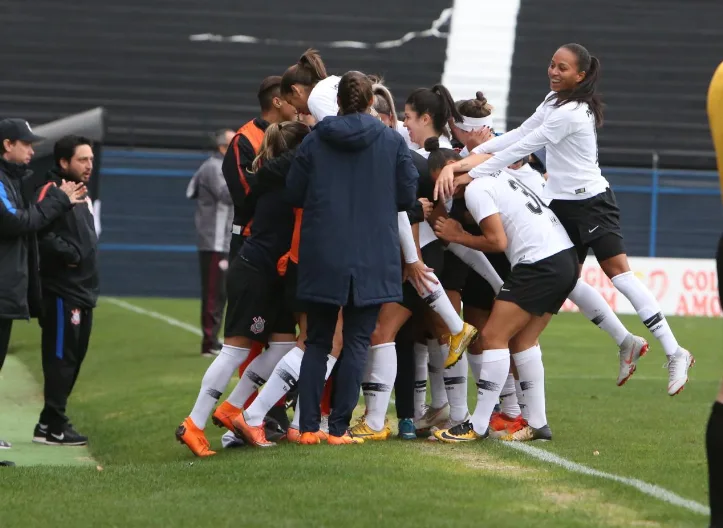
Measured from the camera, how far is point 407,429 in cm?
715

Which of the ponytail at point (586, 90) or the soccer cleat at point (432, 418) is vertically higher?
the ponytail at point (586, 90)

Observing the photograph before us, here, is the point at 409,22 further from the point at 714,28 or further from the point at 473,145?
the point at 473,145

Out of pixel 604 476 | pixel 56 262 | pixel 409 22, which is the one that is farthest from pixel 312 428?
pixel 409 22

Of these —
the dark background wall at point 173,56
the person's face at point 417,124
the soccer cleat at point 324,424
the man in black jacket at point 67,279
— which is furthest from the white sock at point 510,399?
the dark background wall at point 173,56

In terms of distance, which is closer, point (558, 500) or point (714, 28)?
point (558, 500)

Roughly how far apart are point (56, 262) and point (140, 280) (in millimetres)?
13600

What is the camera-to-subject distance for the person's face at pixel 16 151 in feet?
24.4

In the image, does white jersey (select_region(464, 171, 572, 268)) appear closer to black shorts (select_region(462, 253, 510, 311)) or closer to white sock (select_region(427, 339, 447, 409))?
black shorts (select_region(462, 253, 510, 311))

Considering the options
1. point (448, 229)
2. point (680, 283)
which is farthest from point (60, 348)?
point (680, 283)

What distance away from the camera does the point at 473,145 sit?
24.3 ft

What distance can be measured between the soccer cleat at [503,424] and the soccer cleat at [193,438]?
150 cm

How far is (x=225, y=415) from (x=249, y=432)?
21 centimetres

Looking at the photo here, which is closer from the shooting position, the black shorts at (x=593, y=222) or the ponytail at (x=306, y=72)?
the ponytail at (x=306, y=72)

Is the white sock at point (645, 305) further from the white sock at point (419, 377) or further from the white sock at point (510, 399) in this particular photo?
the white sock at point (419, 377)
